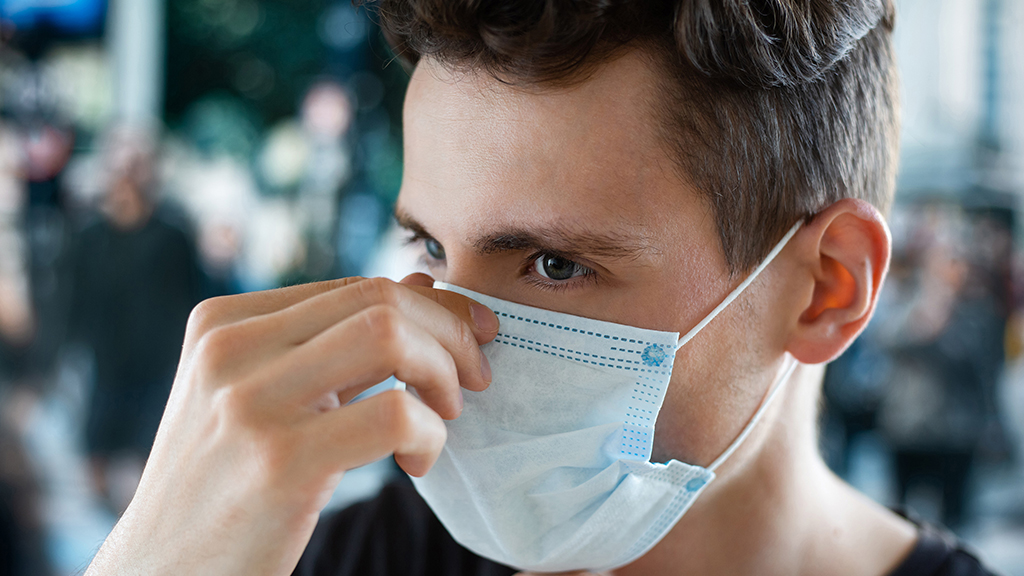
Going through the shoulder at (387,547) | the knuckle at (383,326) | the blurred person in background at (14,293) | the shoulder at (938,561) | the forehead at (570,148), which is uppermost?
the forehead at (570,148)

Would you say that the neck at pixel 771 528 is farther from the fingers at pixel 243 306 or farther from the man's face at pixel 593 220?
the fingers at pixel 243 306

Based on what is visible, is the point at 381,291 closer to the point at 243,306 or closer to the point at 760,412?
the point at 243,306

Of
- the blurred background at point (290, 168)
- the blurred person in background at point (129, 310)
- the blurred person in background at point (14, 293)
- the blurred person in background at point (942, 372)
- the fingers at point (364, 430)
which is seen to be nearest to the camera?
the fingers at point (364, 430)

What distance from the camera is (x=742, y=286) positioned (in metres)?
1.10

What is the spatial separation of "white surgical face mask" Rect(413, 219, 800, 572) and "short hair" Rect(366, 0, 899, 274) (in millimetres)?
138

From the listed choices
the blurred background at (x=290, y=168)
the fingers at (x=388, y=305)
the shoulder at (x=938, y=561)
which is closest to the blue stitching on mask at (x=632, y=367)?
the fingers at (x=388, y=305)

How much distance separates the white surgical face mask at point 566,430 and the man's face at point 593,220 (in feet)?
0.12

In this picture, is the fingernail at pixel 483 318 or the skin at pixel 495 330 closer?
the skin at pixel 495 330

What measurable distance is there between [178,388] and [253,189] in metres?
5.06

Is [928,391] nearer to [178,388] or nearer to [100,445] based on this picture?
[178,388]

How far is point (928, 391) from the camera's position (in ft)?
14.6

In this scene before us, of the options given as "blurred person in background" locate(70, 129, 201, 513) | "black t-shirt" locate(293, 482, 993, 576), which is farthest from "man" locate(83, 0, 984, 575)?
"blurred person in background" locate(70, 129, 201, 513)

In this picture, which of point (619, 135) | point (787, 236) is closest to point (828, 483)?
point (787, 236)

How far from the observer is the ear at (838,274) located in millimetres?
1146
